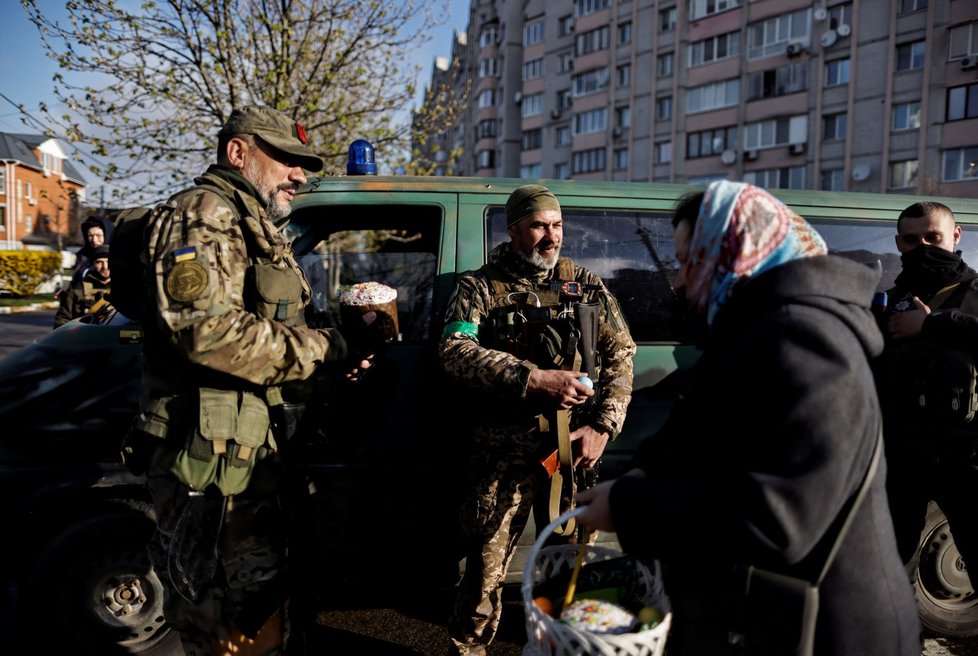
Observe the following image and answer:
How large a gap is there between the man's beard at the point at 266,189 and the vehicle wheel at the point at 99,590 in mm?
1395

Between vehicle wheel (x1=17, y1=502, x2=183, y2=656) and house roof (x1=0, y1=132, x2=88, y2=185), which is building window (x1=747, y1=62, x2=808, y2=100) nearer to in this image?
vehicle wheel (x1=17, y1=502, x2=183, y2=656)

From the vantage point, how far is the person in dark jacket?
1224mm

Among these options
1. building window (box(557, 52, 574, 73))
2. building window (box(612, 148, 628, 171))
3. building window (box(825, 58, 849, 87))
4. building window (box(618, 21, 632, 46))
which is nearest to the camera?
building window (box(825, 58, 849, 87))

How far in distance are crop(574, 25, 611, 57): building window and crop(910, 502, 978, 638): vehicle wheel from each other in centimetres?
3871

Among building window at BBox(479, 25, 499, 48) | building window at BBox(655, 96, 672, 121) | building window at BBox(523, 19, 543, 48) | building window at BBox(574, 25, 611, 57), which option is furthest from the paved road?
building window at BBox(479, 25, 499, 48)

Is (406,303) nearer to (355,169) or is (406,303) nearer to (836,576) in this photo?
(355,169)

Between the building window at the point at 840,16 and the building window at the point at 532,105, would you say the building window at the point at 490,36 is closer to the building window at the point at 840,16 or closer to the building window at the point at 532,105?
the building window at the point at 532,105

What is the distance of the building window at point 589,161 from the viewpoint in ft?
127

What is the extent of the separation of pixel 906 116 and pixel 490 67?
31.9m

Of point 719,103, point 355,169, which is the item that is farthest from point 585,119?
point 355,169

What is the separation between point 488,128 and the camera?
51.3m

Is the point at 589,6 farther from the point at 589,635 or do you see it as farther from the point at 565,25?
the point at 589,635

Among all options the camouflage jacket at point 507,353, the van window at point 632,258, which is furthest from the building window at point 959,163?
the camouflage jacket at point 507,353

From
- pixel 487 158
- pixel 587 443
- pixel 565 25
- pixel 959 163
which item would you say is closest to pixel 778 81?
pixel 959 163
